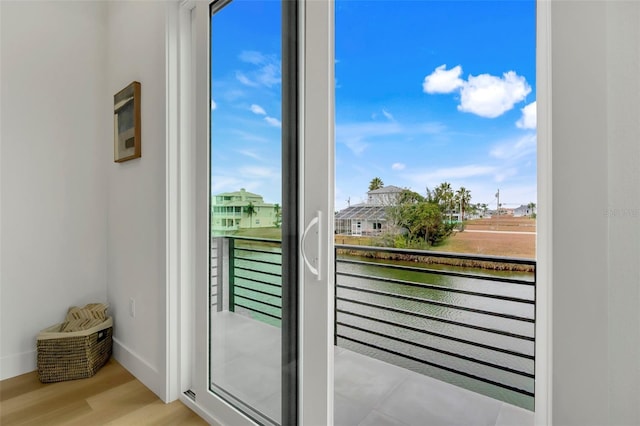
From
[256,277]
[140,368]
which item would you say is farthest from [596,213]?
[140,368]

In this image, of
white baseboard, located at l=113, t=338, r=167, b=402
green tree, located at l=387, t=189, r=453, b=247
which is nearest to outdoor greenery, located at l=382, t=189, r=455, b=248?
green tree, located at l=387, t=189, r=453, b=247

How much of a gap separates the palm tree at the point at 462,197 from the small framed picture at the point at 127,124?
1866mm

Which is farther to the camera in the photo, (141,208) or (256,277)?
(141,208)

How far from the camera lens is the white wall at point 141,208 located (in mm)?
1805

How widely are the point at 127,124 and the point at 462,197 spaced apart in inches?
83.5

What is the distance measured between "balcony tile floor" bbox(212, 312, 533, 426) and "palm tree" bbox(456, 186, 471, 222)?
900mm

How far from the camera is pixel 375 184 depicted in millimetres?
1286

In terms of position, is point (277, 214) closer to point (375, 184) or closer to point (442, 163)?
point (375, 184)

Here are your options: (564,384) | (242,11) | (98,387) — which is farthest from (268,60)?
Result: (98,387)

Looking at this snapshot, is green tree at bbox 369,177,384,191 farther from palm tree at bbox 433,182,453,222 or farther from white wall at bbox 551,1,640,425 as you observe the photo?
white wall at bbox 551,1,640,425

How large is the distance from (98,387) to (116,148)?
1.55m

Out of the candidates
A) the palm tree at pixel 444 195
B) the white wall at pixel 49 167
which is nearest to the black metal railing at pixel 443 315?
the palm tree at pixel 444 195

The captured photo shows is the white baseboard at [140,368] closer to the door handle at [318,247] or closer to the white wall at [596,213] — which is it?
the door handle at [318,247]

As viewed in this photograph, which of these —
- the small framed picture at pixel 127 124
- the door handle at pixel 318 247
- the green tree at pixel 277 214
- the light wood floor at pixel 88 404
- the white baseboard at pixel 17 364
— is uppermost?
the small framed picture at pixel 127 124
